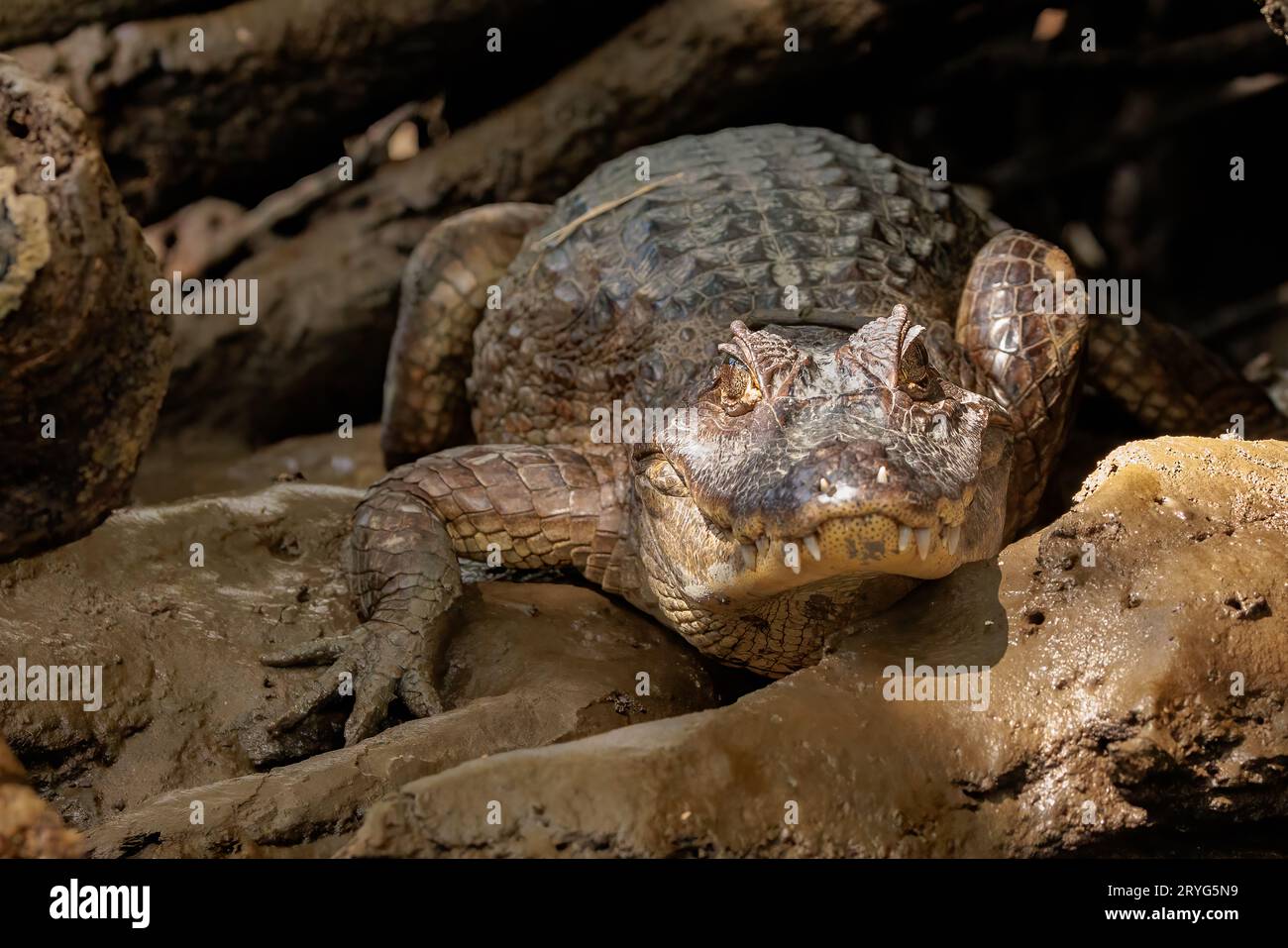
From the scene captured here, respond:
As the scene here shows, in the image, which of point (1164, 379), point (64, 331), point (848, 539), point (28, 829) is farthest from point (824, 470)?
point (1164, 379)

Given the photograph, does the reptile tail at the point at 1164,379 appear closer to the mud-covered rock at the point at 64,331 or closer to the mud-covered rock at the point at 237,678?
the mud-covered rock at the point at 237,678

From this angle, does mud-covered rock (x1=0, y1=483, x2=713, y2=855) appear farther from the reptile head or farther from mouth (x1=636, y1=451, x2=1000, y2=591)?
mouth (x1=636, y1=451, x2=1000, y2=591)

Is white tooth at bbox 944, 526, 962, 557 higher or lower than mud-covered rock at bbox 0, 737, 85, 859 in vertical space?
higher

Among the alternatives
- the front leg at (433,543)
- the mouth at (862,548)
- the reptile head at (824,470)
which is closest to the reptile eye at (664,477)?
the reptile head at (824,470)

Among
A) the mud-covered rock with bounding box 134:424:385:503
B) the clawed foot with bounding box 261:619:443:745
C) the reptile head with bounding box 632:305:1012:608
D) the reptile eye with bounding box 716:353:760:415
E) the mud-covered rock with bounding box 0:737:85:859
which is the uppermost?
the mud-covered rock with bounding box 134:424:385:503

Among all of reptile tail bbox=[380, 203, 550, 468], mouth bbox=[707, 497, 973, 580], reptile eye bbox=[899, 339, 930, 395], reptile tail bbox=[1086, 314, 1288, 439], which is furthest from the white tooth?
reptile tail bbox=[380, 203, 550, 468]

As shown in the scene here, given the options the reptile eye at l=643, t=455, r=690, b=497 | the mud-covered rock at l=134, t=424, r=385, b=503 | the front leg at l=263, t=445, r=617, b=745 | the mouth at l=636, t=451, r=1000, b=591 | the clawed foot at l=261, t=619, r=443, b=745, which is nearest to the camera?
the mouth at l=636, t=451, r=1000, b=591
